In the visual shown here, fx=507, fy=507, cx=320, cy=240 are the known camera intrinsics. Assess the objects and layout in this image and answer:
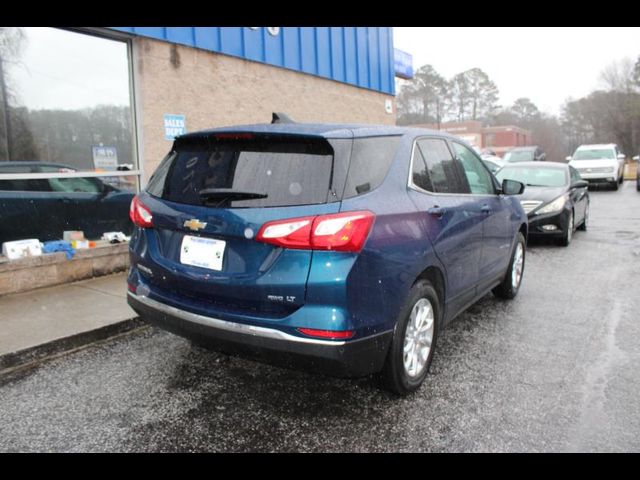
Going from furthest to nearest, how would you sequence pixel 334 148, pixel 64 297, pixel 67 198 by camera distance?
1. pixel 67 198
2. pixel 64 297
3. pixel 334 148

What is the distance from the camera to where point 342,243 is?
263cm

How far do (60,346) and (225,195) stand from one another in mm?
2233

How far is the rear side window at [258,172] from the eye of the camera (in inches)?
108

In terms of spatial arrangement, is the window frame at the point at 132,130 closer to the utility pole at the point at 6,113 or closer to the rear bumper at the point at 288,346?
the utility pole at the point at 6,113

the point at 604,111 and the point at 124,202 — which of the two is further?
the point at 604,111

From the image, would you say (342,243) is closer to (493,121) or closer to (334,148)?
(334,148)

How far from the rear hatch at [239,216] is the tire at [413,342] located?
0.76 m

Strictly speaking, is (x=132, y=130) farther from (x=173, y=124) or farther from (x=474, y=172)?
(x=474, y=172)

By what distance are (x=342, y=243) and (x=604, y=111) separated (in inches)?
2500

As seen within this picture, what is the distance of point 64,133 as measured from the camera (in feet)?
19.9

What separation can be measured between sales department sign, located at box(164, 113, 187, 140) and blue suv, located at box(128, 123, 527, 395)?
3822mm

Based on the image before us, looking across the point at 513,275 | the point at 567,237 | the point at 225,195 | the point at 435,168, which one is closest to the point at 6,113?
the point at 225,195

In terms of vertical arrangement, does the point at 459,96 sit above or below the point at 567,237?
above
